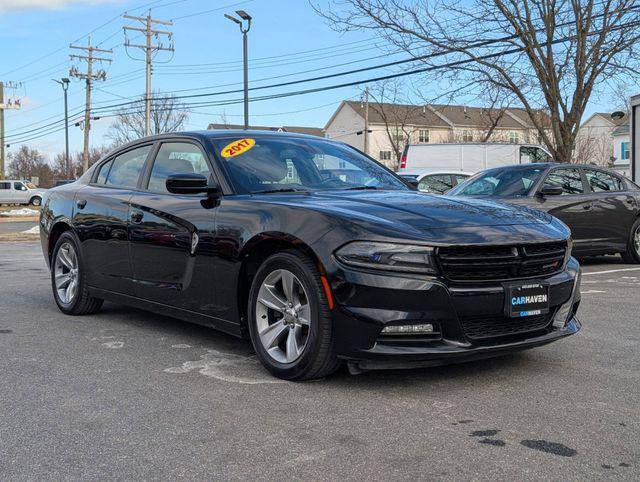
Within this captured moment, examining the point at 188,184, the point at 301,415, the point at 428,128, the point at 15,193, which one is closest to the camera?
the point at 301,415

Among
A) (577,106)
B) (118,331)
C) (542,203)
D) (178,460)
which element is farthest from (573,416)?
(577,106)

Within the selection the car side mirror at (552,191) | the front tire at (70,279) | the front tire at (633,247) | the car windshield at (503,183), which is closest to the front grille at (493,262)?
the front tire at (70,279)

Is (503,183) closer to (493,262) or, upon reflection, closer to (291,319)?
(493,262)

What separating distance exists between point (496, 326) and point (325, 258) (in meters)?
1.00

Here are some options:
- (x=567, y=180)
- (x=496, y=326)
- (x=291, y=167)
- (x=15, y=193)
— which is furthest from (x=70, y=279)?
(x=15, y=193)

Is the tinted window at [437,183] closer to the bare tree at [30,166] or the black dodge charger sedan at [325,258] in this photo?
the black dodge charger sedan at [325,258]

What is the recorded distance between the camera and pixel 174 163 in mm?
5531

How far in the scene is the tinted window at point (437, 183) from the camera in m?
15.6

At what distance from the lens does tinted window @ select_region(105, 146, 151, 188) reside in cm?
592

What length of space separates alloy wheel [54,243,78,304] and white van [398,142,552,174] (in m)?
16.3

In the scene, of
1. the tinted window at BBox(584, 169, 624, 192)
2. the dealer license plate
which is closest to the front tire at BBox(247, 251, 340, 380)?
the dealer license plate

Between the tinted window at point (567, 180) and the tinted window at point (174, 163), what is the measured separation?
625 centimetres

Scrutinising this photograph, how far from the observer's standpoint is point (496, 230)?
4.03 m

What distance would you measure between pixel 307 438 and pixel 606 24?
57.6ft
